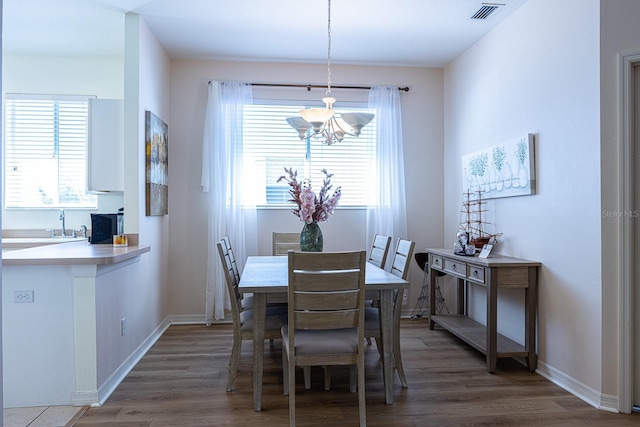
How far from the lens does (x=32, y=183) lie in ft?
15.0

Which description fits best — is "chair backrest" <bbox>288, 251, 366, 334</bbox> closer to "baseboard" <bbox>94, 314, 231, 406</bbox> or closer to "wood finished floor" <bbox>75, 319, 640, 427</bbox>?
"wood finished floor" <bbox>75, 319, 640, 427</bbox>

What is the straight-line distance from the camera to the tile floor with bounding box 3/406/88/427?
2459 millimetres

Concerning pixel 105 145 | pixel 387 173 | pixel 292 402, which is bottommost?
pixel 292 402

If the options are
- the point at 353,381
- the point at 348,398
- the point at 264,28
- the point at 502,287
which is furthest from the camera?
the point at 264,28

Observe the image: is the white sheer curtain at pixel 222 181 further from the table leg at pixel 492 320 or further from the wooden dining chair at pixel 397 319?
the table leg at pixel 492 320

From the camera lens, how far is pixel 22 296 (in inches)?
104

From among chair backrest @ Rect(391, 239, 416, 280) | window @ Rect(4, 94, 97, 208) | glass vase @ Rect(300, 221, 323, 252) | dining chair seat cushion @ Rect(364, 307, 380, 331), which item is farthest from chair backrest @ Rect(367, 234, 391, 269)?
window @ Rect(4, 94, 97, 208)

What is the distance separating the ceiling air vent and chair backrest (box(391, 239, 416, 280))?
2049 mm

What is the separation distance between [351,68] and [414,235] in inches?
80.3

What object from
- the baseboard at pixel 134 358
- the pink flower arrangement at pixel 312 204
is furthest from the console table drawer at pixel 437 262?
the baseboard at pixel 134 358

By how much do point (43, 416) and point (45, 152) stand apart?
3.03m

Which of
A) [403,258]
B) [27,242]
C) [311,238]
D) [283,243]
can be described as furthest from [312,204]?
[27,242]

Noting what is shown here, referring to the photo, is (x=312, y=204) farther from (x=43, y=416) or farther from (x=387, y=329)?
(x=43, y=416)

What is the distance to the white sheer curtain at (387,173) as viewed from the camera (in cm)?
477
